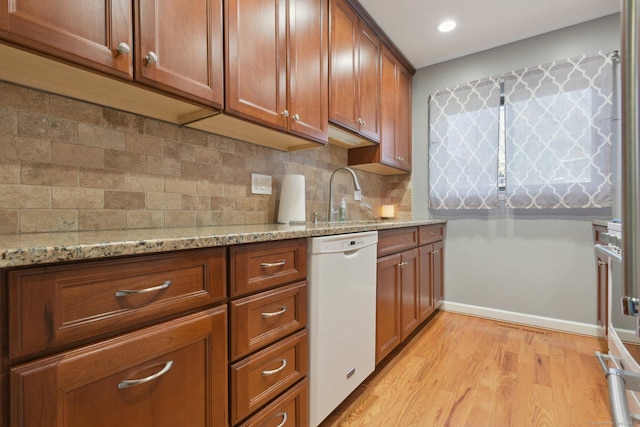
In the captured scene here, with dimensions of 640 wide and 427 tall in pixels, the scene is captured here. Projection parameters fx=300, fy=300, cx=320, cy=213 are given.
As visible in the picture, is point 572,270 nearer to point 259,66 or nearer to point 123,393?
point 259,66


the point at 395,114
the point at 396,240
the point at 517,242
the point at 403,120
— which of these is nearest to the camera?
the point at 396,240

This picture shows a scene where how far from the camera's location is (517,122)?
8.16ft

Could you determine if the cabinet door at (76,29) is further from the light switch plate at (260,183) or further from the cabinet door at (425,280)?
the cabinet door at (425,280)

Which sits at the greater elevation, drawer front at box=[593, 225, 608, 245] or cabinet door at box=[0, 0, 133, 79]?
cabinet door at box=[0, 0, 133, 79]

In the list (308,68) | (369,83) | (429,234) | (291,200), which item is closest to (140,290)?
(291,200)

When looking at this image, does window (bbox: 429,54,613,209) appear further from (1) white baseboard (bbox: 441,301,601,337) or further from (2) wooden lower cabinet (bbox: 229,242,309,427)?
(2) wooden lower cabinet (bbox: 229,242,309,427)

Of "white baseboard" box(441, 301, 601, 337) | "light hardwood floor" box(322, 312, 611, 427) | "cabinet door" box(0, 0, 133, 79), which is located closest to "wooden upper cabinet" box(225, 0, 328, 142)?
"cabinet door" box(0, 0, 133, 79)

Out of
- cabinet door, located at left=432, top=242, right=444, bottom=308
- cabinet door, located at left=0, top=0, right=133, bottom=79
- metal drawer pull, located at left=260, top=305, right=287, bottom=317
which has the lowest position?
cabinet door, located at left=432, top=242, right=444, bottom=308

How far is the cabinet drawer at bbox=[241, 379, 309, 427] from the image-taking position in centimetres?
103

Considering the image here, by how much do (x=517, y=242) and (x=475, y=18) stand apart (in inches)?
71.0

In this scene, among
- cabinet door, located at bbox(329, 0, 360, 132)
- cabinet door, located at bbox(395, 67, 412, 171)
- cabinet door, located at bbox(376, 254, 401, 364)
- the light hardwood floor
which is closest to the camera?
the light hardwood floor

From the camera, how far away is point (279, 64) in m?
1.47

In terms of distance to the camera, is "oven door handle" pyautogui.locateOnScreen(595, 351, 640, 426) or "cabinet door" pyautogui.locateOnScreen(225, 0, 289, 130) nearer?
"oven door handle" pyautogui.locateOnScreen(595, 351, 640, 426)

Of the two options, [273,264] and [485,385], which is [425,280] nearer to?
[485,385]
